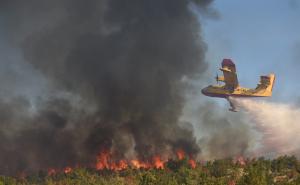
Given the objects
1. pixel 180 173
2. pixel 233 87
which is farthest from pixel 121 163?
pixel 233 87

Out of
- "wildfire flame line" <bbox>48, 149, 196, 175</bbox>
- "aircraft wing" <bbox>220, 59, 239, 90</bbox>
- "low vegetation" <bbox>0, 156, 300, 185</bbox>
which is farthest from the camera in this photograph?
"wildfire flame line" <bbox>48, 149, 196, 175</bbox>

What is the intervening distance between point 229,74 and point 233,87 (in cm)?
359

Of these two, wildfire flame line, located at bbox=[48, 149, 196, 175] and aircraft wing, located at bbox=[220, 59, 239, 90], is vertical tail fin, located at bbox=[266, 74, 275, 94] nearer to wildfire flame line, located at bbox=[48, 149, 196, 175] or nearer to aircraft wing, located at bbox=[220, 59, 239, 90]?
aircraft wing, located at bbox=[220, 59, 239, 90]

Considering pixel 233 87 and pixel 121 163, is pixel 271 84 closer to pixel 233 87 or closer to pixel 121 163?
pixel 233 87

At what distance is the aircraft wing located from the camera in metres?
124

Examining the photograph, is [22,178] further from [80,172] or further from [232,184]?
[232,184]

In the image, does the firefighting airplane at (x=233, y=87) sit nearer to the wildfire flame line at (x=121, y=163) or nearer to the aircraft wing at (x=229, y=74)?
the aircraft wing at (x=229, y=74)

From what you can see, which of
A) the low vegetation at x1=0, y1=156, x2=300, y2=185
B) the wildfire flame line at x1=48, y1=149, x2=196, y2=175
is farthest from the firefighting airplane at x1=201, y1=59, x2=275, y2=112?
the wildfire flame line at x1=48, y1=149, x2=196, y2=175

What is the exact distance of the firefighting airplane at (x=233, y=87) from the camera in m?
125

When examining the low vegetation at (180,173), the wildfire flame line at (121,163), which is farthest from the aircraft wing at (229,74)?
the wildfire flame line at (121,163)

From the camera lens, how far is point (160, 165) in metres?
186

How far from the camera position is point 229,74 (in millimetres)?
124812

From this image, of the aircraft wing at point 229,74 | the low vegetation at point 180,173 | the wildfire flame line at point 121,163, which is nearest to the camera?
the aircraft wing at point 229,74

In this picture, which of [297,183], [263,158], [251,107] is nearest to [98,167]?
[263,158]
